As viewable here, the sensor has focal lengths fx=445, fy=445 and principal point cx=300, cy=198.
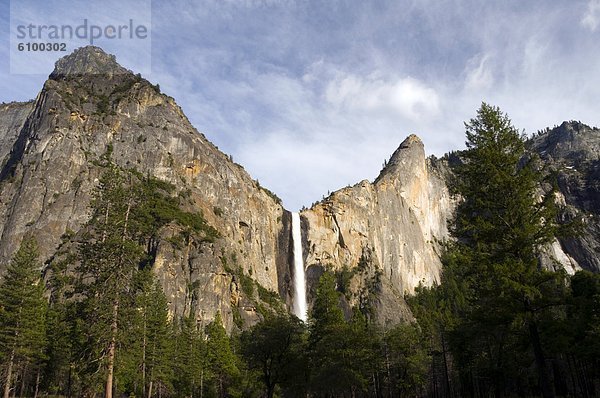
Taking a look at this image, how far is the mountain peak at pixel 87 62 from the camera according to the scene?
176 metres

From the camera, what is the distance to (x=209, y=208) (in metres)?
109

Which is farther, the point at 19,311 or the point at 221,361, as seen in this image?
the point at 221,361

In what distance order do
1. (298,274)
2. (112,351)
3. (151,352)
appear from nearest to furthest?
(112,351) → (151,352) → (298,274)

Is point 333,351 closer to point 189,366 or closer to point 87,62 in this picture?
point 189,366

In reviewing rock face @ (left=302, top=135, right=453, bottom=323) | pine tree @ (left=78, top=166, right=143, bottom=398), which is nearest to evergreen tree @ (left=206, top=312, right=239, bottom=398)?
pine tree @ (left=78, top=166, right=143, bottom=398)

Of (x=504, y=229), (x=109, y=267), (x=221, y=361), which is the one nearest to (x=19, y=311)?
(x=109, y=267)

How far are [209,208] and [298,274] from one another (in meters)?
32.1

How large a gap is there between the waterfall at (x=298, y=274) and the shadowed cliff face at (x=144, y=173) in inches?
131

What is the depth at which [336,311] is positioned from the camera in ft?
132

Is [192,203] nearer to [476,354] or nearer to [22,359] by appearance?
[22,359]

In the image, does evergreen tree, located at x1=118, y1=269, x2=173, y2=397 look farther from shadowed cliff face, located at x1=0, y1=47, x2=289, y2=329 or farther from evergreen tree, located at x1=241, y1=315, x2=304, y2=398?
shadowed cliff face, located at x1=0, y1=47, x2=289, y2=329

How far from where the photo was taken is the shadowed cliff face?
82875mm

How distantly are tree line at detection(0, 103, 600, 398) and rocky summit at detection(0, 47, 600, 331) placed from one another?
47.9 feet

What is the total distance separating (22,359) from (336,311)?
98.4ft
